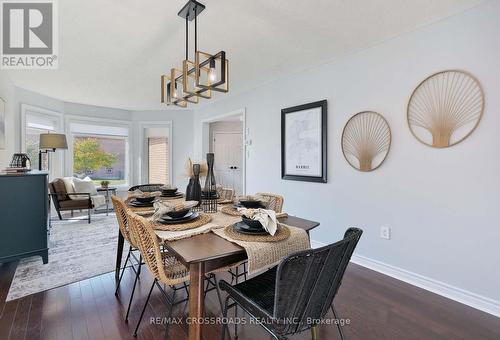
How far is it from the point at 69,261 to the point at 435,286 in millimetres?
3830

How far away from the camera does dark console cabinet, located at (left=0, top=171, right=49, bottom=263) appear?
2541 millimetres

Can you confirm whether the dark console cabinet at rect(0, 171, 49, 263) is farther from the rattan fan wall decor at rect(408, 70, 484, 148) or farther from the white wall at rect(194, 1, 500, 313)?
the rattan fan wall decor at rect(408, 70, 484, 148)

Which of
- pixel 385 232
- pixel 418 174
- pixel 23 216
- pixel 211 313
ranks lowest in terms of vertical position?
pixel 211 313

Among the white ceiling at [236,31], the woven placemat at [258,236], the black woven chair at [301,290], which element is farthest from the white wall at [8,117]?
the black woven chair at [301,290]

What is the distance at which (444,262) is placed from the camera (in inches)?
87.1

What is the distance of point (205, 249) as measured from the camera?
48.9 inches

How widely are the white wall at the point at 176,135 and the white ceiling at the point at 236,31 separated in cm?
232

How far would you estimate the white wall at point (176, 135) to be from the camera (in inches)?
237

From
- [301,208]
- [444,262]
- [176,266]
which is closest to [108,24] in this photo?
[176,266]

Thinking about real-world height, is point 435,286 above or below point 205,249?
below

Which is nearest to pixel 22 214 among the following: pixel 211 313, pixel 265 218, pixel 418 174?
pixel 211 313

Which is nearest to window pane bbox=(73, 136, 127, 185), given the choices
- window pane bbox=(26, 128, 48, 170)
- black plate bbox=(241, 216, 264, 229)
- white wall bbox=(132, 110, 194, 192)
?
white wall bbox=(132, 110, 194, 192)

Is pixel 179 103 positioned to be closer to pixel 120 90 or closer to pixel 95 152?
pixel 120 90

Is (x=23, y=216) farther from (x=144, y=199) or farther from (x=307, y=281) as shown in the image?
(x=307, y=281)
